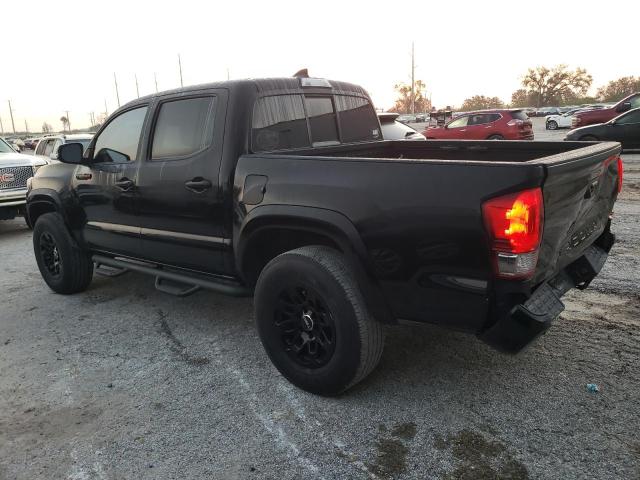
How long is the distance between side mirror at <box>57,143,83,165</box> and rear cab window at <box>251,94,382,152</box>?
6.33 feet

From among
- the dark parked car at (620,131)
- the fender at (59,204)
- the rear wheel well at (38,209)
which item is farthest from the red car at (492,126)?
the fender at (59,204)

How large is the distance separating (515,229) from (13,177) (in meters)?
9.58

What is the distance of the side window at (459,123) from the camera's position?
1986cm

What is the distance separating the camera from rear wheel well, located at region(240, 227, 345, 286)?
312 cm

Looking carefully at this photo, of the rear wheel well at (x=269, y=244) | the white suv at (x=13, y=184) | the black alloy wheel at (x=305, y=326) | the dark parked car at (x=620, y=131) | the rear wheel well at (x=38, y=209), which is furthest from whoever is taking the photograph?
the dark parked car at (x=620, y=131)

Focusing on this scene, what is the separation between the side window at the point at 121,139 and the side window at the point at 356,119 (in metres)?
1.60

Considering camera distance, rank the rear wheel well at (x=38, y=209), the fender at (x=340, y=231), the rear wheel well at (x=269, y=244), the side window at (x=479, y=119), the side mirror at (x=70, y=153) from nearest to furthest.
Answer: the fender at (x=340, y=231) < the rear wheel well at (x=269, y=244) < the side mirror at (x=70, y=153) < the rear wheel well at (x=38, y=209) < the side window at (x=479, y=119)

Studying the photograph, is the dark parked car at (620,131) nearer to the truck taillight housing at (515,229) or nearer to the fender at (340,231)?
the fender at (340,231)


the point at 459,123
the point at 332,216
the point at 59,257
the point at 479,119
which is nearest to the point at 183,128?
the point at 332,216

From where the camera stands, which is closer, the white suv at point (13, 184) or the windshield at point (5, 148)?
the white suv at point (13, 184)

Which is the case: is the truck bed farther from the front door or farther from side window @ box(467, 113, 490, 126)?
side window @ box(467, 113, 490, 126)

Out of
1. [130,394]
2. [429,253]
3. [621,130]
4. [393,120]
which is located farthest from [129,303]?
[621,130]

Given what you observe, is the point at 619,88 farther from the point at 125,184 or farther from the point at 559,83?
the point at 125,184

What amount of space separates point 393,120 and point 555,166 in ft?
27.2
